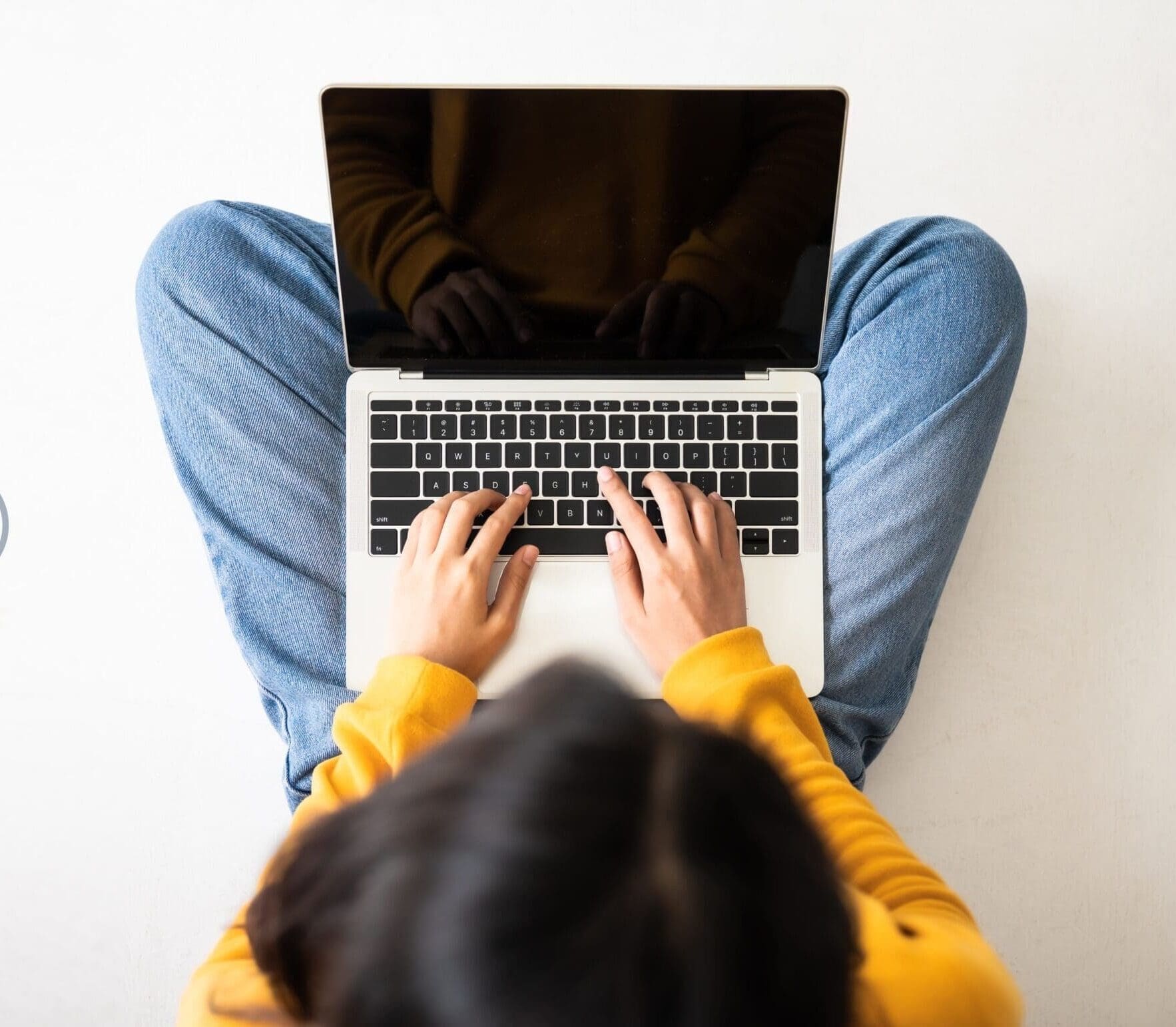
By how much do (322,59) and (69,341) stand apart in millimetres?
337

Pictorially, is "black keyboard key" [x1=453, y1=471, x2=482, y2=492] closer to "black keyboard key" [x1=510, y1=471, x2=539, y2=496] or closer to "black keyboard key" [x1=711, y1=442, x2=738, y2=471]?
"black keyboard key" [x1=510, y1=471, x2=539, y2=496]

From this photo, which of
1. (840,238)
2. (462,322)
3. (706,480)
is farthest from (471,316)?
(840,238)

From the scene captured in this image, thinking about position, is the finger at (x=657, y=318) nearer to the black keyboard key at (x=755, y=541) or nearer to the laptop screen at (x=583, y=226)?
the laptop screen at (x=583, y=226)

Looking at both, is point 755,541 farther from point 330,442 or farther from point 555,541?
point 330,442

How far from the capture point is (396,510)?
729 mm

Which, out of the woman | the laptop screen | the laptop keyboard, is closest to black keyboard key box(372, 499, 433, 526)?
the laptop keyboard

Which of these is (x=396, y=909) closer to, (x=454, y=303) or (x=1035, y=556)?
(x=454, y=303)

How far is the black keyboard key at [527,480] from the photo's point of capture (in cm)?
73

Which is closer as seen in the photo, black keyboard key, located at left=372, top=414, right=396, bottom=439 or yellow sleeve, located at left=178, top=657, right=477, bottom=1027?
yellow sleeve, located at left=178, top=657, right=477, bottom=1027

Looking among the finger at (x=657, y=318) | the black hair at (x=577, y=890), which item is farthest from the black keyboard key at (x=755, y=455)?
the black hair at (x=577, y=890)

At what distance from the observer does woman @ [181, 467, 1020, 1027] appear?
0.37 metres

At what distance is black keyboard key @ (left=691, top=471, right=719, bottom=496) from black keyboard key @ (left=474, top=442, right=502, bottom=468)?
15 cm

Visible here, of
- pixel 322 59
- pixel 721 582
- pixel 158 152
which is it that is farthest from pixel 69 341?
pixel 721 582

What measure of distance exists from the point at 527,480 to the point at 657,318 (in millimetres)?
155
